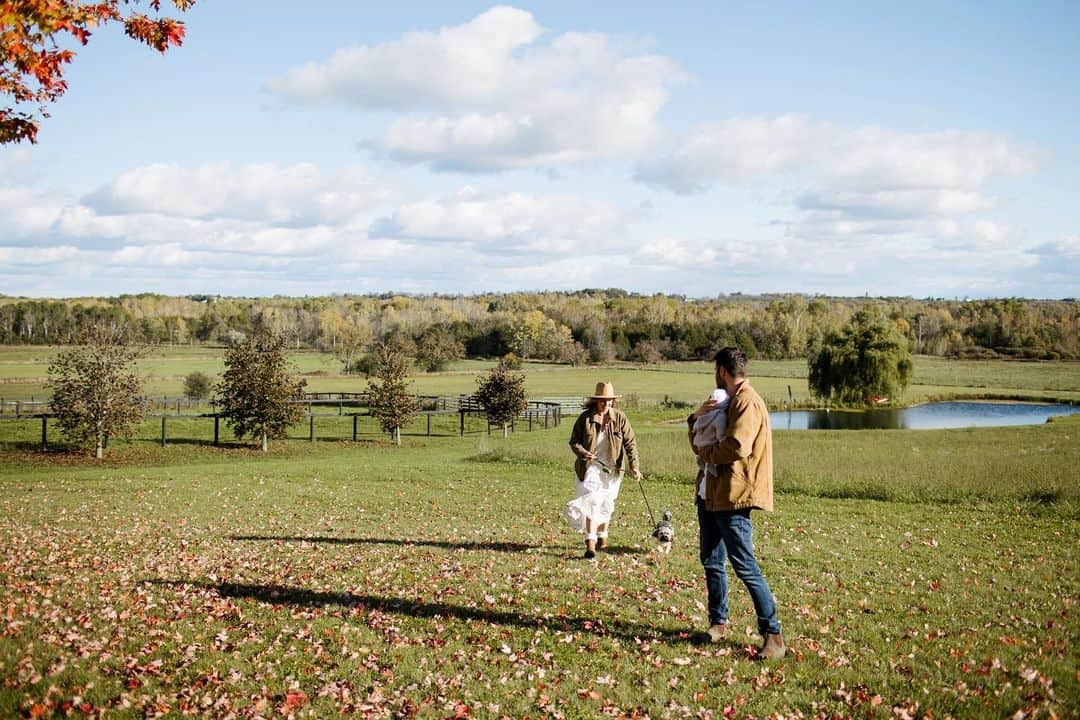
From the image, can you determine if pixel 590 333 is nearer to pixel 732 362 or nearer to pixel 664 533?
pixel 664 533

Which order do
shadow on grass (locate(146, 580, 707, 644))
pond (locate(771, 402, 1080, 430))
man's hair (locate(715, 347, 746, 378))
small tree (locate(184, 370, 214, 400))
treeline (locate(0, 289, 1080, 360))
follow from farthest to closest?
treeline (locate(0, 289, 1080, 360)) < small tree (locate(184, 370, 214, 400)) < pond (locate(771, 402, 1080, 430)) < shadow on grass (locate(146, 580, 707, 644)) < man's hair (locate(715, 347, 746, 378))

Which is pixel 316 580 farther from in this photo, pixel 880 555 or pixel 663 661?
pixel 880 555

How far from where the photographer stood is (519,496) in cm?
1905

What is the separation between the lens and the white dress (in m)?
11.0

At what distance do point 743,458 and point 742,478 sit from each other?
0.20 m

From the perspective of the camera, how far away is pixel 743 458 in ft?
23.3

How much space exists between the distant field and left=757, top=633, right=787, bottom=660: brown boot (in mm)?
63046

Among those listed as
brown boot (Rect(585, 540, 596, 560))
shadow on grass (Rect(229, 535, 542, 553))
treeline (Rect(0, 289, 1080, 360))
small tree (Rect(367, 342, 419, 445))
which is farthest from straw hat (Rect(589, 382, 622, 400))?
treeline (Rect(0, 289, 1080, 360))

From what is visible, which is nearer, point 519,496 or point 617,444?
point 617,444

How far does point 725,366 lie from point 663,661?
274 cm

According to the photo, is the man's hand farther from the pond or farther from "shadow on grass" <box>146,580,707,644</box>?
the pond


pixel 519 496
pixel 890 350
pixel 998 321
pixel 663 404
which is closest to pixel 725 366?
pixel 519 496

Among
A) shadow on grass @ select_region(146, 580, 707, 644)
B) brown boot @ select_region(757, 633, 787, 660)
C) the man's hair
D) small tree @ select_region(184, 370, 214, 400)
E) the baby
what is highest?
the man's hair

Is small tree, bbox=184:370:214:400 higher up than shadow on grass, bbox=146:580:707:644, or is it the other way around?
shadow on grass, bbox=146:580:707:644
